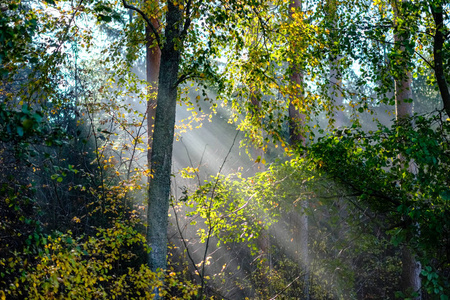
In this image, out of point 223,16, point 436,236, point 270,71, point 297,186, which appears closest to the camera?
point 436,236

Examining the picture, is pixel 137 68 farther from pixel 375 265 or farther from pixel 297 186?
pixel 297 186

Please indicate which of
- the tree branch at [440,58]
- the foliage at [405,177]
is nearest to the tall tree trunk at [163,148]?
the foliage at [405,177]

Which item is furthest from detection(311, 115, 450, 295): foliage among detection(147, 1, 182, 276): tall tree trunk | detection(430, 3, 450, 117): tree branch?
detection(147, 1, 182, 276): tall tree trunk

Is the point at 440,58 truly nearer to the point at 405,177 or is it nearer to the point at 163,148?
the point at 405,177

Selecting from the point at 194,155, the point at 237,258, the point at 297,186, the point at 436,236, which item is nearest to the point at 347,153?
the point at 297,186

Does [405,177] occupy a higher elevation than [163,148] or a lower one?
lower

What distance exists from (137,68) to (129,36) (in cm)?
2411

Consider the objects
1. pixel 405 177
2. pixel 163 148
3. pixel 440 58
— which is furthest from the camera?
pixel 163 148

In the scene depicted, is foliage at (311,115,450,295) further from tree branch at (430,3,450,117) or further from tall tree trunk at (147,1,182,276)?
tall tree trunk at (147,1,182,276)

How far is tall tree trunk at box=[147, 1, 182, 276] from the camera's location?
19.0 ft

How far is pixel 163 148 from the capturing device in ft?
19.5

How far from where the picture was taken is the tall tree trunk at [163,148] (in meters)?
5.80

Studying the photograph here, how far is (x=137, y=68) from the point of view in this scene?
97.0 ft

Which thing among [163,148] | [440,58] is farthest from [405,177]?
[163,148]
